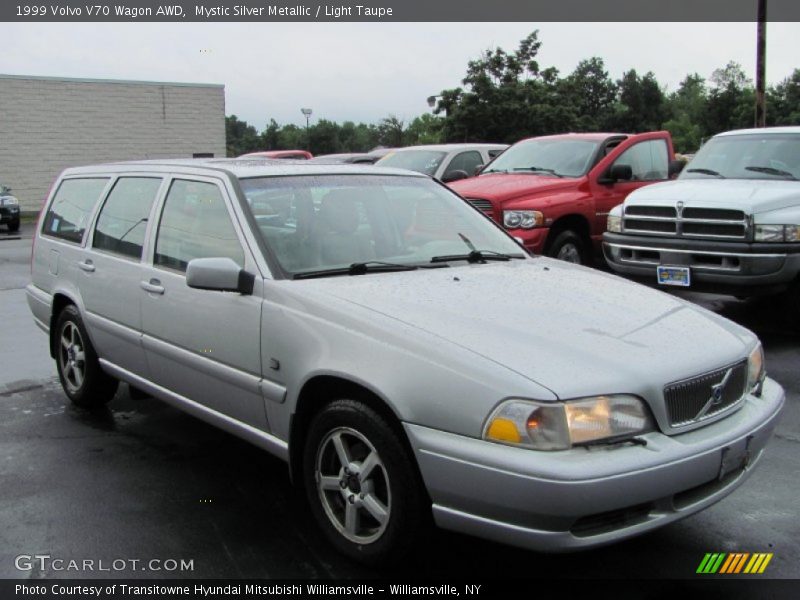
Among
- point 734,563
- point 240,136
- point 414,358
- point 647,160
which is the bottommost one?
point 734,563

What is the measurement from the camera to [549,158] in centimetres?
1037

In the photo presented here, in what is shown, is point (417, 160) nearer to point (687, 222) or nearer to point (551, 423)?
point (687, 222)

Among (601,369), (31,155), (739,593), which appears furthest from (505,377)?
(31,155)

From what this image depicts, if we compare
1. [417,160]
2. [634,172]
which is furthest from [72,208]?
[417,160]

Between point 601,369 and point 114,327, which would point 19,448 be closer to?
point 114,327

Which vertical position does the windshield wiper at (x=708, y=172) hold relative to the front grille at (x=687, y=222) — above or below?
above

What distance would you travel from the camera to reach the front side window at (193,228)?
4.17m

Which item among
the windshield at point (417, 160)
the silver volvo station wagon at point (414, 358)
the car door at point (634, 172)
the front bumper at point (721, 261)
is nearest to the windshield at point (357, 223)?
the silver volvo station wagon at point (414, 358)

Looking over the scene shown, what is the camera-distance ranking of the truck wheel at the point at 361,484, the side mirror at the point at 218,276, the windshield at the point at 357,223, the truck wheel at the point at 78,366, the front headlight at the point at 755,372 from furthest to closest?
the truck wheel at the point at 78,366 < the windshield at the point at 357,223 < the side mirror at the point at 218,276 < the front headlight at the point at 755,372 < the truck wheel at the point at 361,484

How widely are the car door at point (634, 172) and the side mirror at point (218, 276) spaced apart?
6.69 metres

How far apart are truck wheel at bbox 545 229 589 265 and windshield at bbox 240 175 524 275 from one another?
4.63 metres

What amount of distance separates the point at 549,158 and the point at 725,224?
3.30m

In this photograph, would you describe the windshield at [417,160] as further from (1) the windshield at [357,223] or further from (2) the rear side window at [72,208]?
(1) the windshield at [357,223]

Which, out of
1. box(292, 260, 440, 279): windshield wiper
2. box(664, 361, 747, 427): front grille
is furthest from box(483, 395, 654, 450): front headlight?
box(292, 260, 440, 279): windshield wiper
